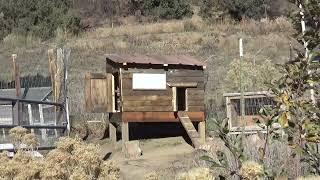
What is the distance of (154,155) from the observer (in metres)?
12.3

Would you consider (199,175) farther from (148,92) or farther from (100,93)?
(100,93)

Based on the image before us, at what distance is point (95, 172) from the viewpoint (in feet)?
9.36

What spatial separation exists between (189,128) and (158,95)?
3.55ft

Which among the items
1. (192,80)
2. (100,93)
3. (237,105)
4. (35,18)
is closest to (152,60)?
(192,80)

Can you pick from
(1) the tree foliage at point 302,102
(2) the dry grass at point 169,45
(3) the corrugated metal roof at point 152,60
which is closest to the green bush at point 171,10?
(2) the dry grass at point 169,45

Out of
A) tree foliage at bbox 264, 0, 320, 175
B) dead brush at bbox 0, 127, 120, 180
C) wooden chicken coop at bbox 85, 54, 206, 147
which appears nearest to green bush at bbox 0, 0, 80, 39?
wooden chicken coop at bbox 85, 54, 206, 147

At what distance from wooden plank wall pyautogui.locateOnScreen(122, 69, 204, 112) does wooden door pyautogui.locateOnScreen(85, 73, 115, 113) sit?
0.95 m

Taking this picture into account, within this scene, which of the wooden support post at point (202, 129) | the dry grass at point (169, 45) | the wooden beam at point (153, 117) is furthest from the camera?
the dry grass at point (169, 45)

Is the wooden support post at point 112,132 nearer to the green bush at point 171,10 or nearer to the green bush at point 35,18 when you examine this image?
the green bush at point 35,18

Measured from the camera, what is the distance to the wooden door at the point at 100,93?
13812 millimetres

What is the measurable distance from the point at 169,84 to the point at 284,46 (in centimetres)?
1452

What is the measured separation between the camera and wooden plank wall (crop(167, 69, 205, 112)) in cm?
1359

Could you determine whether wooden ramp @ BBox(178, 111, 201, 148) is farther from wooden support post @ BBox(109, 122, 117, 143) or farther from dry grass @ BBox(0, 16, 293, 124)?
dry grass @ BBox(0, 16, 293, 124)

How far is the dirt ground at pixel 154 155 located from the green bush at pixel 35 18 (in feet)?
69.1
